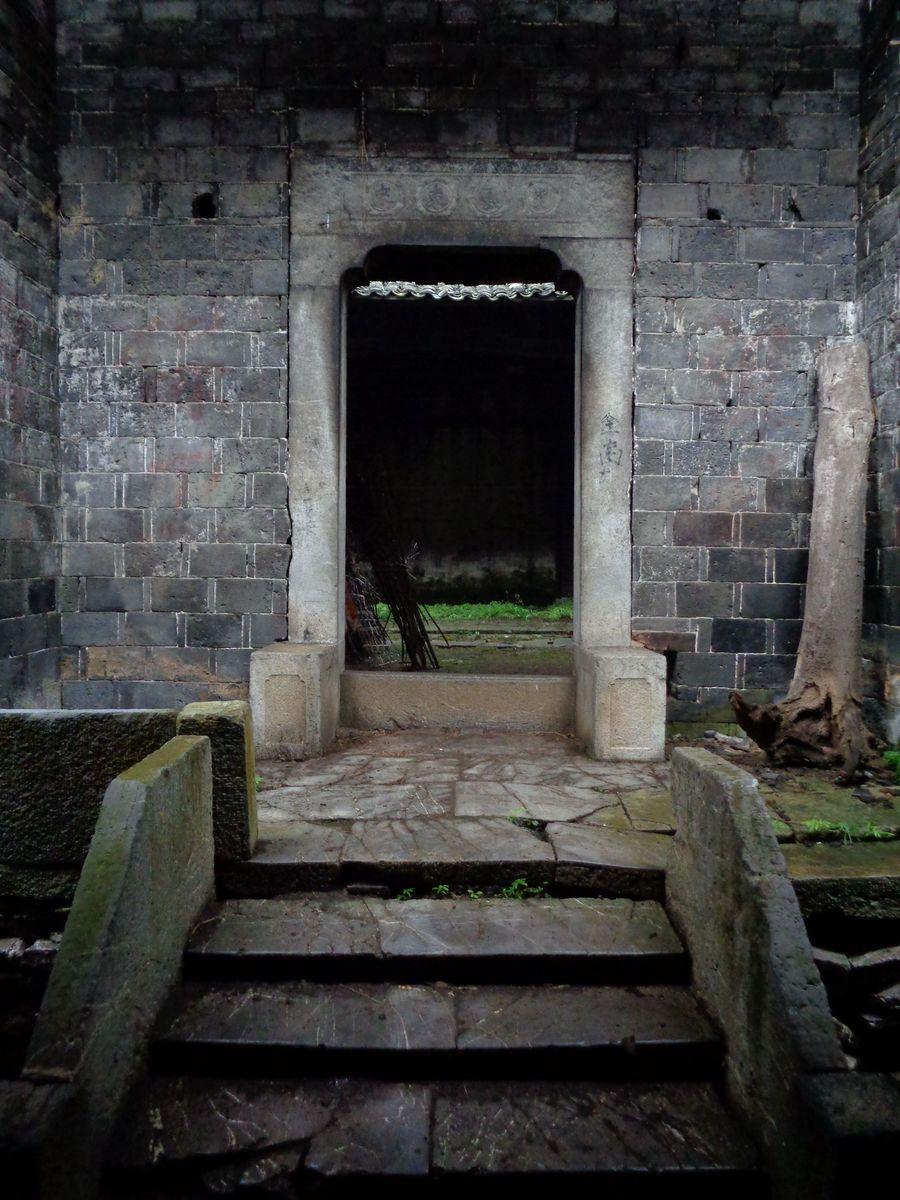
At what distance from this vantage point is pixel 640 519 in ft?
16.3

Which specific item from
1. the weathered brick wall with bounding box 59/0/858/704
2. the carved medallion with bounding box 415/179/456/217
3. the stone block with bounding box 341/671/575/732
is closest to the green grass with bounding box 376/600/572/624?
the stone block with bounding box 341/671/575/732

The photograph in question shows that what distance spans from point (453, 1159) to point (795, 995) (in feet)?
3.33

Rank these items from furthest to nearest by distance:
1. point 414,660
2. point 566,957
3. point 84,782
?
point 414,660 < point 84,782 < point 566,957

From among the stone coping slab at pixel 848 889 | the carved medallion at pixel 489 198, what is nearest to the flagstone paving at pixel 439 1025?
the stone coping slab at pixel 848 889

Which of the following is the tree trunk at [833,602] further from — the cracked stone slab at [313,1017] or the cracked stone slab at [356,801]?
the cracked stone slab at [313,1017]

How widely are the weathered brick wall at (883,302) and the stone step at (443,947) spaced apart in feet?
9.11

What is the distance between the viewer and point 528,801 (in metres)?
3.58

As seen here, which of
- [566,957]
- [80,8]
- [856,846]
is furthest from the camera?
[80,8]

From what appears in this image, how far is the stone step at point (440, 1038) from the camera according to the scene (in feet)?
7.32

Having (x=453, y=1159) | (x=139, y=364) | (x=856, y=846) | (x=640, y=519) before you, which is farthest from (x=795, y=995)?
(x=139, y=364)

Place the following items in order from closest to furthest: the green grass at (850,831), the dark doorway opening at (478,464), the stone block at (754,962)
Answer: the stone block at (754,962) < the green grass at (850,831) < the dark doorway opening at (478,464)

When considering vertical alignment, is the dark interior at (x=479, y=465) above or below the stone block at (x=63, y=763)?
above

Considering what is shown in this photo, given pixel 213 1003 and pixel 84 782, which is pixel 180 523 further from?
pixel 213 1003

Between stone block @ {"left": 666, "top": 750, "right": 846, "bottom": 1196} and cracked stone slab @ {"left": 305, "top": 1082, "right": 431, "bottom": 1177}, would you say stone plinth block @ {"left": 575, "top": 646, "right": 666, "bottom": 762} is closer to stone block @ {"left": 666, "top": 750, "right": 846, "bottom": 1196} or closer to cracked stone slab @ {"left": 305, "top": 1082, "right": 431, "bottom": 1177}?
stone block @ {"left": 666, "top": 750, "right": 846, "bottom": 1196}
